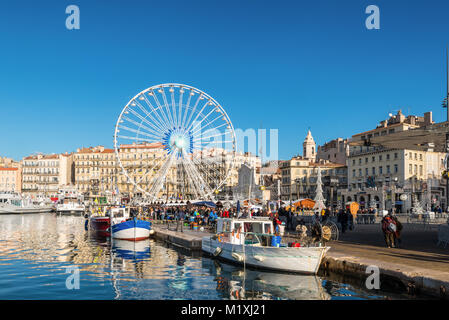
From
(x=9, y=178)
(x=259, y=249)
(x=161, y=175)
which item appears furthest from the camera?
(x=9, y=178)

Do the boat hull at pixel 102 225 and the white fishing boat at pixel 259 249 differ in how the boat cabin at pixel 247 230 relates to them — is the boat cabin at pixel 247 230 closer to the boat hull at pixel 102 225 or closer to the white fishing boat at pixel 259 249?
the white fishing boat at pixel 259 249

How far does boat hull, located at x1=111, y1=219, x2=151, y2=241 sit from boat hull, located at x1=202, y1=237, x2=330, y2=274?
14.1 meters

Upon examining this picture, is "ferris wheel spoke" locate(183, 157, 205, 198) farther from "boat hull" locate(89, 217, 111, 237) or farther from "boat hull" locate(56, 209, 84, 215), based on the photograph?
"boat hull" locate(56, 209, 84, 215)

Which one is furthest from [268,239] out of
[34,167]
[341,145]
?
[34,167]

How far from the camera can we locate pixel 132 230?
110 ft

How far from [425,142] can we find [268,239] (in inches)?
355

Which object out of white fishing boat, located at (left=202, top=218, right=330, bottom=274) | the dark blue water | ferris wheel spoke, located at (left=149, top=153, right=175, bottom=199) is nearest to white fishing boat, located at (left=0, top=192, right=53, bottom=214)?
ferris wheel spoke, located at (left=149, top=153, right=175, bottom=199)

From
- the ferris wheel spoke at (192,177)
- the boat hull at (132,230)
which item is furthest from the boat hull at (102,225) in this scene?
the ferris wheel spoke at (192,177)

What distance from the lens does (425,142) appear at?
21516mm

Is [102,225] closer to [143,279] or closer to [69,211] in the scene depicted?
[143,279]

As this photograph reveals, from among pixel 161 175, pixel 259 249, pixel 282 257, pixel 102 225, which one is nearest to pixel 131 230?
pixel 102 225

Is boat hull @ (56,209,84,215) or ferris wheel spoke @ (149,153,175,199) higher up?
ferris wheel spoke @ (149,153,175,199)

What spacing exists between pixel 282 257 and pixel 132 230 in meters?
17.6

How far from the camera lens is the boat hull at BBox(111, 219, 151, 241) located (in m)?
33.7
